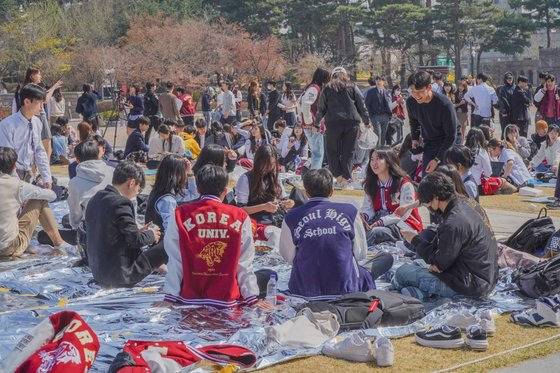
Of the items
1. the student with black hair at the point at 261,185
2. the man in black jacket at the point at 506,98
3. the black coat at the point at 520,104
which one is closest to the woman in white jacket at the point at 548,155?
the black coat at the point at 520,104

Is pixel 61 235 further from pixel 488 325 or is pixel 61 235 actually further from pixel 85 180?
pixel 488 325

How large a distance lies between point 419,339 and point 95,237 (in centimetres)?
259

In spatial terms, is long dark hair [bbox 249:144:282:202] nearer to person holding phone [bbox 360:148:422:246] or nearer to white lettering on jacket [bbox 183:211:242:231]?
person holding phone [bbox 360:148:422:246]

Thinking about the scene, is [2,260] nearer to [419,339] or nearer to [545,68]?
[419,339]

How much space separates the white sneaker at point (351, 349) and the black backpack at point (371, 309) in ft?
1.34

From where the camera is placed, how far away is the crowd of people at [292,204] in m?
6.02

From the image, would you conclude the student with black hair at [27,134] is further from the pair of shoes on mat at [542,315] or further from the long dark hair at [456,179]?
the pair of shoes on mat at [542,315]

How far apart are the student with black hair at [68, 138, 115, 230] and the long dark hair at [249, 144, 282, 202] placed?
1483mm

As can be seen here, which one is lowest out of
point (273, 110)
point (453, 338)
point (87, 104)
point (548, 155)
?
point (548, 155)

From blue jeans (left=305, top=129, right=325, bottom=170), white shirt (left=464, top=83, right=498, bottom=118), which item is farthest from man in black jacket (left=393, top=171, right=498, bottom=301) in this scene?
white shirt (left=464, top=83, right=498, bottom=118)

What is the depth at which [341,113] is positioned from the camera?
12.2 meters

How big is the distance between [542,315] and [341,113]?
660 cm

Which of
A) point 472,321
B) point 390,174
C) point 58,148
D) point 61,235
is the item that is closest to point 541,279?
point 472,321

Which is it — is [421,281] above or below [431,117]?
below
